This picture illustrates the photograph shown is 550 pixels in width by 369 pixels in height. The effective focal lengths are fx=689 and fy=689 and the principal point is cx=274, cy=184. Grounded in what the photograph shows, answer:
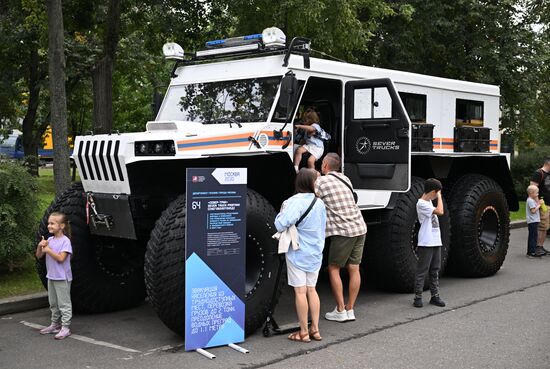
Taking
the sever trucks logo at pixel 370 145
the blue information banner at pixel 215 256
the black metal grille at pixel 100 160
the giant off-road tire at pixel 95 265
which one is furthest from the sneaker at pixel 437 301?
the black metal grille at pixel 100 160

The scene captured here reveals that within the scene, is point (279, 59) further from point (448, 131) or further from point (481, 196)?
point (481, 196)

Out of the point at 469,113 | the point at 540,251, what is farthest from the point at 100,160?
the point at 540,251

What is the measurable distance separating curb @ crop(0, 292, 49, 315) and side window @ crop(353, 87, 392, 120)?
13.9 feet

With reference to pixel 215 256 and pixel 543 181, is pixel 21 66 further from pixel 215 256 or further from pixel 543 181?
pixel 215 256

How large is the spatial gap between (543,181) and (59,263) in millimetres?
9312

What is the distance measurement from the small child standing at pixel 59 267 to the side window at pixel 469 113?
5.90 m

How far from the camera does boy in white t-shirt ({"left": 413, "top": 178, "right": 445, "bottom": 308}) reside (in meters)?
7.90

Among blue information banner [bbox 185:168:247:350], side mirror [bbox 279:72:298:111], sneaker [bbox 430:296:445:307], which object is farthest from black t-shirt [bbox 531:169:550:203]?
blue information banner [bbox 185:168:247:350]

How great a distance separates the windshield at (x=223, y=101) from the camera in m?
7.67

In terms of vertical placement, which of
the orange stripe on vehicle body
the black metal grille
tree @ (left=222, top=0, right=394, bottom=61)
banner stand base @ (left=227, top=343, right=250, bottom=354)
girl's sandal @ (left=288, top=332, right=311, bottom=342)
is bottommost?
banner stand base @ (left=227, top=343, right=250, bottom=354)

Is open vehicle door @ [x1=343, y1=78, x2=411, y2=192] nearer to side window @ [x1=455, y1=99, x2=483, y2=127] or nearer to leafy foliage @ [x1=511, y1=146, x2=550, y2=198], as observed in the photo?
side window @ [x1=455, y1=99, x2=483, y2=127]

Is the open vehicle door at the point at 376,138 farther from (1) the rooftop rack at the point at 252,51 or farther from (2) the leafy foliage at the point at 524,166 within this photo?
(2) the leafy foliage at the point at 524,166

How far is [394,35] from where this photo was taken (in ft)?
62.9

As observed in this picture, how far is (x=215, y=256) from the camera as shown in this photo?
628 cm
